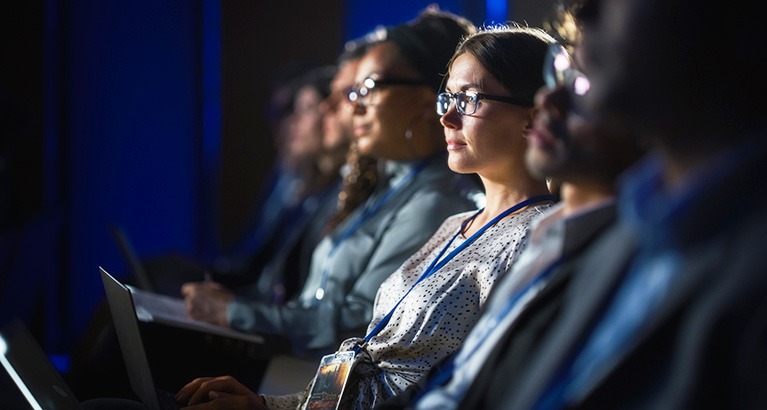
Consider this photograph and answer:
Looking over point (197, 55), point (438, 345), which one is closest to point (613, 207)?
point (438, 345)

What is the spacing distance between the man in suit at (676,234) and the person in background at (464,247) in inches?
25.1

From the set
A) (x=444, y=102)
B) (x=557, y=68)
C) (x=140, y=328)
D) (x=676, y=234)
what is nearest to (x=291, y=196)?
(x=140, y=328)

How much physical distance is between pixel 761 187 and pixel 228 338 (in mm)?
1764

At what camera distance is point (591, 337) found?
1.00m

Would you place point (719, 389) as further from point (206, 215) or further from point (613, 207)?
point (206, 215)

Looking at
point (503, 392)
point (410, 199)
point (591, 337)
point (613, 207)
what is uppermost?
point (613, 207)

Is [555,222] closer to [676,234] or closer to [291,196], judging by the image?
[676,234]

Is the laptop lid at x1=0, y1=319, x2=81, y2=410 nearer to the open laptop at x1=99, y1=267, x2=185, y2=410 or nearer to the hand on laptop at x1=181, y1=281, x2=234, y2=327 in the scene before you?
the open laptop at x1=99, y1=267, x2=185, y2=410

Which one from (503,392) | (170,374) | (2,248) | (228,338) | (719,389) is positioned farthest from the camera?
(2,248)

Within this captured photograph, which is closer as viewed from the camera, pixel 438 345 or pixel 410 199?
pixel 438 345

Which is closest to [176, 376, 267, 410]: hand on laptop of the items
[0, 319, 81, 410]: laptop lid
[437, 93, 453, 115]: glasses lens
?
[0, 319, 81, 410]: laptop lid

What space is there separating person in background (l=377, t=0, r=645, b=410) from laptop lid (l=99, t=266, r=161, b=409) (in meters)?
0.69

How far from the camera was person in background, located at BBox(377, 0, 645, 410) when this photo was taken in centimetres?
109

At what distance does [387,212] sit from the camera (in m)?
2.69
